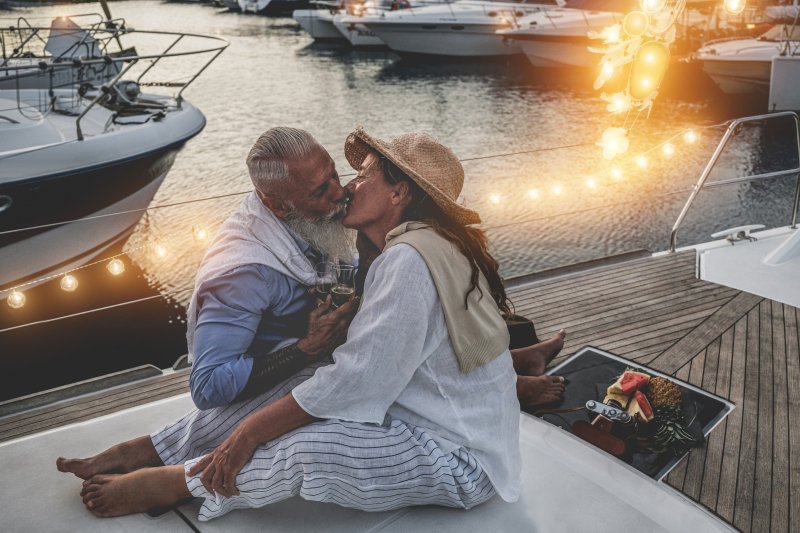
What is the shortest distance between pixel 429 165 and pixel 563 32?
17358mm

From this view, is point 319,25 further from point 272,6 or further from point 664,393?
point 664,393

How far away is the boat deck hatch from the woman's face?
3.76ft

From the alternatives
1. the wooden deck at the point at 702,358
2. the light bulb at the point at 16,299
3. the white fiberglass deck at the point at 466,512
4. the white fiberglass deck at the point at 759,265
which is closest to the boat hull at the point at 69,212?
the light bulb at the point at 16,299

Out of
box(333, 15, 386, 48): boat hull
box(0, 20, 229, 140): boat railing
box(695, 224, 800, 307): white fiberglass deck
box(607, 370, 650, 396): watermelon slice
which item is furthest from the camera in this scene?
box(333, 15, 386, 48): boat hull

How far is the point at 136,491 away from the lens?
1.76 metres

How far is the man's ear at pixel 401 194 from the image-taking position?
5.46ft

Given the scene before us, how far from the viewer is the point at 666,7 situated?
3766 mm

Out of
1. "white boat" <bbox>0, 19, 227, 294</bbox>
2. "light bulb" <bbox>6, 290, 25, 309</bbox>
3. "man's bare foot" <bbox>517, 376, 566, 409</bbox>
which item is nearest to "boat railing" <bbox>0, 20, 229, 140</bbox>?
"white boat" <bbox>0, 19, 227, 294</bbox>

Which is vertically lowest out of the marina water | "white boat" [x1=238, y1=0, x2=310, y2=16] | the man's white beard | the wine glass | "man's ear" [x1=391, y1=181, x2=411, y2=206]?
the marina water

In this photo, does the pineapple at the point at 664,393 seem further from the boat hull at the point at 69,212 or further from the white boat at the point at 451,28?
the white boat at the point at 451,28

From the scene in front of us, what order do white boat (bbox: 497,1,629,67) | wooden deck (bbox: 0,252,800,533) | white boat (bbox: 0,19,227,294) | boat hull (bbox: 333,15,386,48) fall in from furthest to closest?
boat hull (bbox: 333,15,386,48)
white boat (bbox: 497,1,629,67)
white boat (bbox: 0,19,227,294)
wooden deck (bbox: 0,252,800,533)

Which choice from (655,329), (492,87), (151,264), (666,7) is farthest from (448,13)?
(655,329)

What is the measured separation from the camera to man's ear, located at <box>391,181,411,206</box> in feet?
5.46

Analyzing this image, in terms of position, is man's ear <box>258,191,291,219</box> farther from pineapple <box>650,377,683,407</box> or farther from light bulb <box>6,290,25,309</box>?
light bulb <box>6,290,25,309</box>
